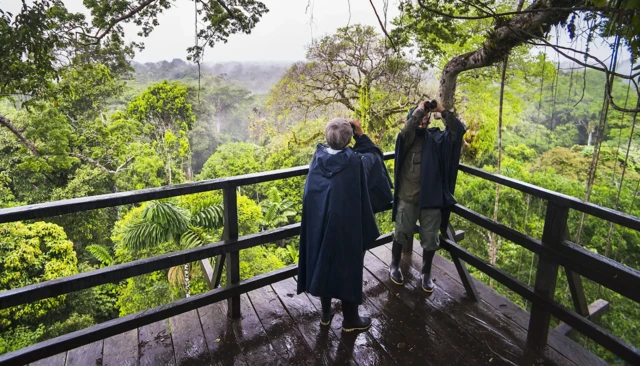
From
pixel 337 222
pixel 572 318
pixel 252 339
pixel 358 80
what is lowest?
pixel 252 339

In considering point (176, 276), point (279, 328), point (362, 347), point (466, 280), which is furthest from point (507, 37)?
point (176, 276)

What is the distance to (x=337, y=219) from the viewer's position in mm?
1974

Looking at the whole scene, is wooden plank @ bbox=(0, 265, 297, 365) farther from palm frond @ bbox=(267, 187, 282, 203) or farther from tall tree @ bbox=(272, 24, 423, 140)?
palm frond @ bbox=(267, 187, 282, 203)

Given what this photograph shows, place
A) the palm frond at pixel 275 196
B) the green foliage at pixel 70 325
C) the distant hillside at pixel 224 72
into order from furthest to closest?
the distant hillside at pixel 224 72, the palm frond at pixel 275 196, the green foliage at pixel 70 325

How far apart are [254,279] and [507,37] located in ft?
9.15

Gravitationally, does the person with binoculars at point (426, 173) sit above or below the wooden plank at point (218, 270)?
above

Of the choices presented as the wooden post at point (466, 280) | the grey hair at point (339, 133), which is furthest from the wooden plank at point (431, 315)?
the grey hair at point (339, 133)

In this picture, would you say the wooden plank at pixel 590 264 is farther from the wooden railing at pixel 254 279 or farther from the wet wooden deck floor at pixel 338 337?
the wet wooden deck floor at pixel 338 337

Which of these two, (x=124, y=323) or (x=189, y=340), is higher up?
(x=124, y=323)

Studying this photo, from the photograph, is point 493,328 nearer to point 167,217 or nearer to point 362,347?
point 362,347

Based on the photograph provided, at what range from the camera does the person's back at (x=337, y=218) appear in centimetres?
198

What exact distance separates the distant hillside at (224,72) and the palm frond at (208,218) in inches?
651

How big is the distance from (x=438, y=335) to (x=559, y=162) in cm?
1558

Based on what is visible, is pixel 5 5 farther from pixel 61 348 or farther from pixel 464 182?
pixel 464 182
